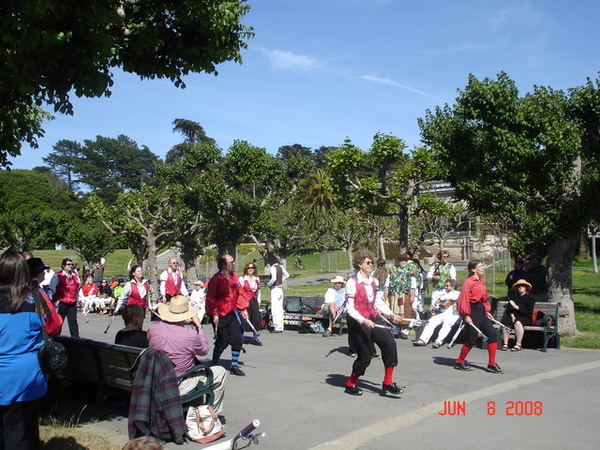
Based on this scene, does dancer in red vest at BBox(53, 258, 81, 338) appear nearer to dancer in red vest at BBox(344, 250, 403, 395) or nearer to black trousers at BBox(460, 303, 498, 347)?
dancer in red vest at BBox(344, 250, 403, 395)

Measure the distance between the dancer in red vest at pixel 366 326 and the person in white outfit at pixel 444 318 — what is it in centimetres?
418

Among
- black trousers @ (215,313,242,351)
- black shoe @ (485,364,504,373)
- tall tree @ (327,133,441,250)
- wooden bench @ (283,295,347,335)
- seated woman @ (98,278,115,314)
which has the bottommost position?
seated woman @ (98,278,115,314)

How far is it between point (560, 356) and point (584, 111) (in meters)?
5.93

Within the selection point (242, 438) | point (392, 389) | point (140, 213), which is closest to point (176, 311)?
point (242, 438)

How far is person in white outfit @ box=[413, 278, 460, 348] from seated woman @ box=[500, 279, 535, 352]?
3.11 feet

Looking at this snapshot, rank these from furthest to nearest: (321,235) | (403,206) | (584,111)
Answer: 1. (321,235)
2. (403,206)
3. (584,111)

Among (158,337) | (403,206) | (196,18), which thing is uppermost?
(196,18)

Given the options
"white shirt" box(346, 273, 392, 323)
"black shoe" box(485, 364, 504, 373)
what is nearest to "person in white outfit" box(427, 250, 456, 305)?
"black shoe" box(485, 364, 504, 373)

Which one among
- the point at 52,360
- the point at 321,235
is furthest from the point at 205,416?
the point at 321,235

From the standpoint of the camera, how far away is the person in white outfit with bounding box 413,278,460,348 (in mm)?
11594

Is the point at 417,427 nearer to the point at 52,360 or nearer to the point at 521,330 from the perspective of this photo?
the point at 52,360

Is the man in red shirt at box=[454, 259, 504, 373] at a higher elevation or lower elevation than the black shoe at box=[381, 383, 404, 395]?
higher

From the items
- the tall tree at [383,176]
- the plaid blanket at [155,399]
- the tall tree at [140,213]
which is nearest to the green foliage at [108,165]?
the tall tree at [140,213]

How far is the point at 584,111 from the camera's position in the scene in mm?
13281
